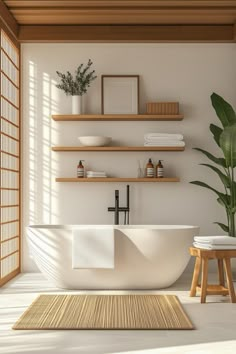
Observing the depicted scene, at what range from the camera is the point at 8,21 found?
566cm

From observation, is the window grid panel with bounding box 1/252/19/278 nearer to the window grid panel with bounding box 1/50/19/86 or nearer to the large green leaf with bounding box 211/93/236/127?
the window grid panel with bounding box 1/50/19/86

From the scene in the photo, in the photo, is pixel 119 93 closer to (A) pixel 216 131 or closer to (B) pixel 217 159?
(A) pixel 216 131

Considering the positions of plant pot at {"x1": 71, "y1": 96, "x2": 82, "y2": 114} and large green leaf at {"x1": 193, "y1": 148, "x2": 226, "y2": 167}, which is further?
plant pot at {"x1": 71, "y1": 96, "x2": 82, "y2": 114}

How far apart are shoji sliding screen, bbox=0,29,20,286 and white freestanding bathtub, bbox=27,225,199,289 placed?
25.3 inches

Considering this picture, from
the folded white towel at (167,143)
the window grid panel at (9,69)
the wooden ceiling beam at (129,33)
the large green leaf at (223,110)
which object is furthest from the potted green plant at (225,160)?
the window grid panel at (9,69)

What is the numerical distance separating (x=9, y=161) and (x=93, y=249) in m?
1.48

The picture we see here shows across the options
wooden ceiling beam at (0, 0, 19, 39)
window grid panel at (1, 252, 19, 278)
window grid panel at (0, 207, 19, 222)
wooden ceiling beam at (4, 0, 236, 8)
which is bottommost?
window grid panel at (1, 252, 19, 278)

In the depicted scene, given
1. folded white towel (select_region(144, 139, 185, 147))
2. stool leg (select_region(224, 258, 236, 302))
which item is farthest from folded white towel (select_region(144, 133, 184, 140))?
stool leg (select_region(224, 258, 236, 302))

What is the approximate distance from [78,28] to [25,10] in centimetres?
65

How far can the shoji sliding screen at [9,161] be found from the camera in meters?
5.61

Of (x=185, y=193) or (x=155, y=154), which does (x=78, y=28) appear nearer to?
(x=155, y=154)

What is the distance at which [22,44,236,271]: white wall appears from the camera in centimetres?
623

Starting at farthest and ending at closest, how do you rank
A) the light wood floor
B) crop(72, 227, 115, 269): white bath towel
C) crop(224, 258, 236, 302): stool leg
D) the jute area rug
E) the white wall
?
1. the white wall
2. crop(72, 227, 115, 269): white bath towel
3. crop(224, 258, 236, 302): stool leg
4. the jute area rug
5. the light wood floor

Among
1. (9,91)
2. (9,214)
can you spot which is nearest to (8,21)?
(9,91)
